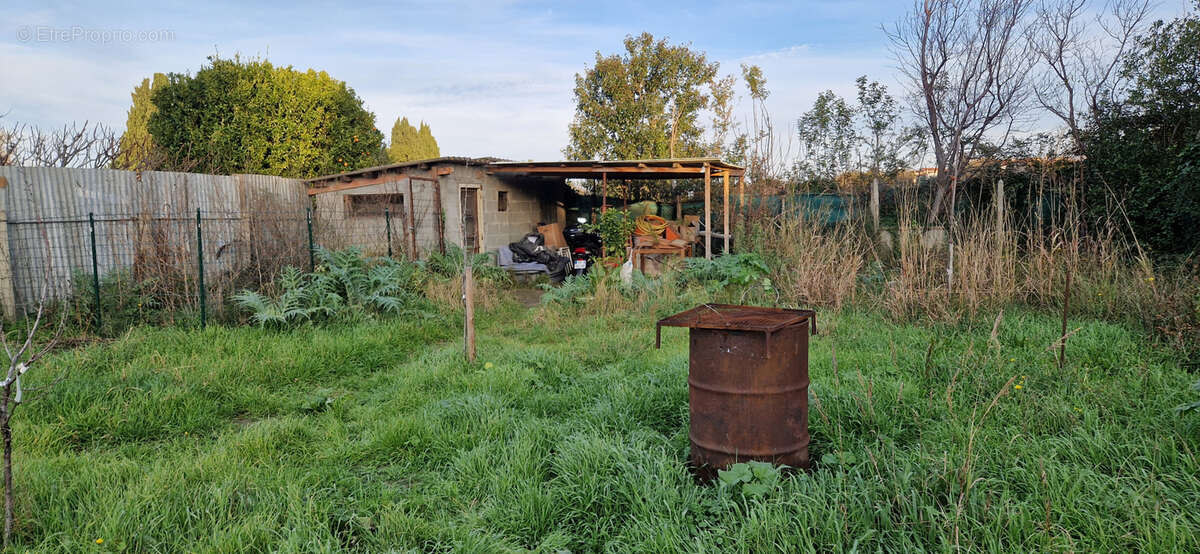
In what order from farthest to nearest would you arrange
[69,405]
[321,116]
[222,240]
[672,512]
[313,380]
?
[321,116] → [222,240] → [313,380] → [69,405] → [672,512]

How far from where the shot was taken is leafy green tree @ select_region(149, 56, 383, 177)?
13.9 meters

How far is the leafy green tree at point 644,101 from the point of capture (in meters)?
→ 19.2

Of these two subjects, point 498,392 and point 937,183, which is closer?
point 498,392

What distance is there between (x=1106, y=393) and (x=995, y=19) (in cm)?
971

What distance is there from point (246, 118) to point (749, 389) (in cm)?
1459

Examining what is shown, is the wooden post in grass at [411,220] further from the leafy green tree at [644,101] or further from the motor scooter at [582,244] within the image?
the leafy green tree at [644,101]

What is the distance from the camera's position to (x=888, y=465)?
2895 mm

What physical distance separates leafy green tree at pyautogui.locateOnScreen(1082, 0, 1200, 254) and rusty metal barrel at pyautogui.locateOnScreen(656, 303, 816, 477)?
698cm

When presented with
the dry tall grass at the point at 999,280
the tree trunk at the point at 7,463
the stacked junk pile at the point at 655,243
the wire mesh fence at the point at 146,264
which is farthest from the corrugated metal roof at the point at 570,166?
the tree trunk at the point at 7,463

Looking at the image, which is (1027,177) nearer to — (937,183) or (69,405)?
(937,183)

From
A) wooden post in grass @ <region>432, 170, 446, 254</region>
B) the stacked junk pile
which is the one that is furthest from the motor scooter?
wooden post in grass @ <region>432, 170, 446, 254</region>

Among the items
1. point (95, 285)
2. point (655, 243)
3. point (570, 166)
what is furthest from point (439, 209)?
point (95, 285)

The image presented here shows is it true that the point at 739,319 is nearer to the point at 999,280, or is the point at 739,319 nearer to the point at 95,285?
the point at 999,280

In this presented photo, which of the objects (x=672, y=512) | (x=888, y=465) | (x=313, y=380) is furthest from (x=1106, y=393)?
(x=313, y=380)
